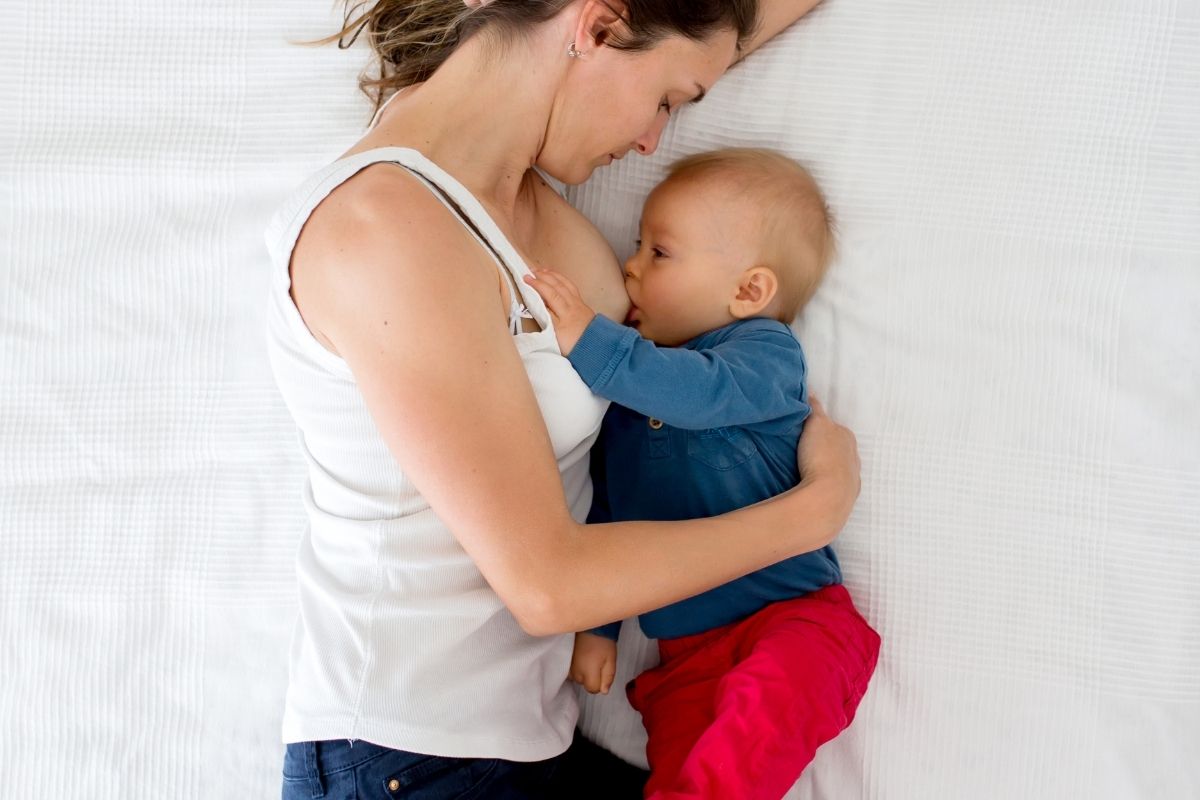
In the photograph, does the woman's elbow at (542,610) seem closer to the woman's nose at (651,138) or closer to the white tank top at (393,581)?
the white tank top at (393,581)

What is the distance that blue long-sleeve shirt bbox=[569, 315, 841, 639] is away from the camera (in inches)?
50.8

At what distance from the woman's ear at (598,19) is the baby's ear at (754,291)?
40 centimetres

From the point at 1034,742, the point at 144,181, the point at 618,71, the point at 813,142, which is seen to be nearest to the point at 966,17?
the point at 813,142

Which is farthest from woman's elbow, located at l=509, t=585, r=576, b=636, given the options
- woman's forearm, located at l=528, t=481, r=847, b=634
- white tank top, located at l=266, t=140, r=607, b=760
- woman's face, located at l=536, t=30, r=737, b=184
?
woman's face, located at l=536, t=30, r=737, b=184

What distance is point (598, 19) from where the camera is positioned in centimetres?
120

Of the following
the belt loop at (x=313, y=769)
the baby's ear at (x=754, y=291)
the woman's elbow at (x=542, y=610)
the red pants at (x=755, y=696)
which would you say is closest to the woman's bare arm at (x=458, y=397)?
the woman's elbow at (x=542, y=610)

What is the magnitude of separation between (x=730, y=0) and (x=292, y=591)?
1.07 meters

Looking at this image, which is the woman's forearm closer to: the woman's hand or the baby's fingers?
the woman's hand

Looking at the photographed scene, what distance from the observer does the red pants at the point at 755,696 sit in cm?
121

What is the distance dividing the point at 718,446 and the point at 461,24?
0.66 meters

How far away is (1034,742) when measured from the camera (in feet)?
4.55

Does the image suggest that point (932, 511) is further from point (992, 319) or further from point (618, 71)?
point (618, 71)

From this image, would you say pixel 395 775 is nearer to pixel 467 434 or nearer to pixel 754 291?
pixel 467 434

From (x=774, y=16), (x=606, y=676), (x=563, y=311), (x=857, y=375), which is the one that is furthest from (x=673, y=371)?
(x=774, y=16)
